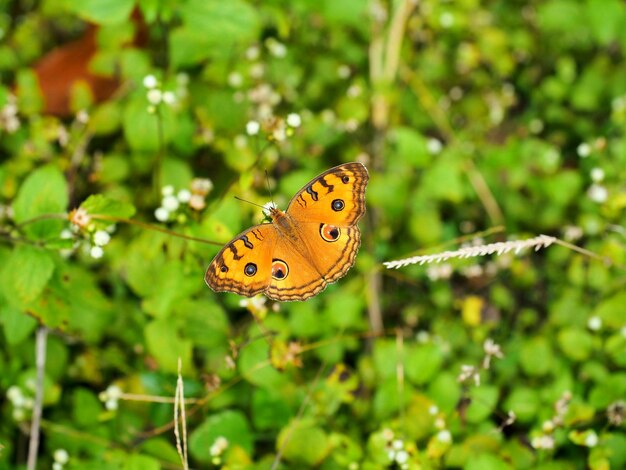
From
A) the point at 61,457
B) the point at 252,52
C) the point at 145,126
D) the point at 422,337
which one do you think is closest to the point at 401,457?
the point at 422,337

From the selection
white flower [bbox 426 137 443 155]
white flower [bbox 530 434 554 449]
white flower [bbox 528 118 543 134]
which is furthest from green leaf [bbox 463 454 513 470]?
white flower [bbox 528 118 543 134]

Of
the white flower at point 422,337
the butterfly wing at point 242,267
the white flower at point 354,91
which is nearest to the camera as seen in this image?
the butterfly wing at point 242,267

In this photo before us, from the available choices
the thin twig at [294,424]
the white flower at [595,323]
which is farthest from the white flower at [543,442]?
the thin twig at [294,424]

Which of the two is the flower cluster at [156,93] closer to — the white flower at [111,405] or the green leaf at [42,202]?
the green leaf at [42,202]

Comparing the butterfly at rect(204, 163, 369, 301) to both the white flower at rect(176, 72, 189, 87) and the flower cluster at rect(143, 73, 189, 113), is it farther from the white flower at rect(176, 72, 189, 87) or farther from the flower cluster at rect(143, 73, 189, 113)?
the white flower at rect(176, 72, 189, 87)

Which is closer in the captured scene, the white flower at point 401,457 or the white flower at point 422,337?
the white flower at point 401,457

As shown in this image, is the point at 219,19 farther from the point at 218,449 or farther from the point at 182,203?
the point at 218,449

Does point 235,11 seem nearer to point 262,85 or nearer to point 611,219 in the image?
point 262,85
